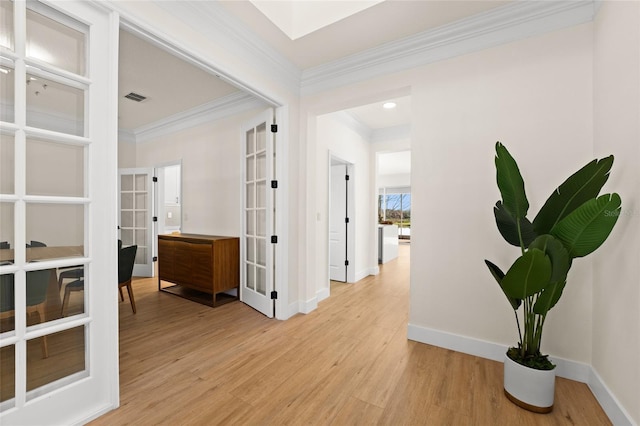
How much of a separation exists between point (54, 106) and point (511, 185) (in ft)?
8.68

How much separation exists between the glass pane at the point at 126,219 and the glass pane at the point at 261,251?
345cm

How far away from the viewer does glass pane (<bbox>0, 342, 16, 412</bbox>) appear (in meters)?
1.28

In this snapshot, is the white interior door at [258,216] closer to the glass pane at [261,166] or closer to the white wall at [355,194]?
the glass pane at [261,166]

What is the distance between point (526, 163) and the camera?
2.11 meters

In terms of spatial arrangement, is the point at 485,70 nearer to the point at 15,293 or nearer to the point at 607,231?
the point at 607,231

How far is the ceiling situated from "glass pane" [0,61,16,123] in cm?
139

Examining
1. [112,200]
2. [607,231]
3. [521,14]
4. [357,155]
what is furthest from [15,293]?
[357,155]

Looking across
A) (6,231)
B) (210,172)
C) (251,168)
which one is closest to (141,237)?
(210,172)

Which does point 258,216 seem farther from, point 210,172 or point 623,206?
point 623,206

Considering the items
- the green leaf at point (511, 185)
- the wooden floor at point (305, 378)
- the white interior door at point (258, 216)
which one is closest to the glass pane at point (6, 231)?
the wooden floor at point (305, 378)

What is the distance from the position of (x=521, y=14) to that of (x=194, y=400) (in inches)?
142

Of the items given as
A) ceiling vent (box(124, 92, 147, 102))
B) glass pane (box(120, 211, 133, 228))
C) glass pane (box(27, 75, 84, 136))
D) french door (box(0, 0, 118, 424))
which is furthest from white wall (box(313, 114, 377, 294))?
glass pane (box(120, 211, 133, 228))

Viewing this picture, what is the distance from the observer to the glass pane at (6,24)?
1.27 meters

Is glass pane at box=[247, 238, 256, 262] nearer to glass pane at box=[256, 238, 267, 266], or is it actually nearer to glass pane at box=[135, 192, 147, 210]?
glass pane at box=[256, 238, 267, 266]
